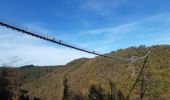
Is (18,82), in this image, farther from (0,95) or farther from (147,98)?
(147,98)

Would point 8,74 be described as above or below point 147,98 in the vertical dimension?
above

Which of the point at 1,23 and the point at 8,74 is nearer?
the point at 1,23

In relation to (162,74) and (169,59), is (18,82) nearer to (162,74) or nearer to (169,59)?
(162,74)

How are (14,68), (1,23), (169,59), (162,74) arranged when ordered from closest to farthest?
(1,23) < (14,68) < (162,74) < (169,59)

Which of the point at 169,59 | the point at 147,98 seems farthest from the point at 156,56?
the point at 147,98

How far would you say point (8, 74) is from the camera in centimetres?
7862

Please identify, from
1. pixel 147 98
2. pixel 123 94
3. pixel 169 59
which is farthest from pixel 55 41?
pixel 169 59

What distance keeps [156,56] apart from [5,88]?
132m

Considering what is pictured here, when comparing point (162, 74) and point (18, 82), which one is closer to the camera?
point (18, 82)

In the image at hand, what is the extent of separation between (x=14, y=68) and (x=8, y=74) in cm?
366

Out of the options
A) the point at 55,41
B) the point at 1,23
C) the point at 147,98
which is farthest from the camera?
the point at 147,98

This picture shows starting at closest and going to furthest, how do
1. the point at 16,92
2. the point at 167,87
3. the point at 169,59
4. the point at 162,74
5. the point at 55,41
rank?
1. the point at 55,41
2. the point at 16,92
3. the point at 167,87
4. the point at 162,74
5. the point at 169,59

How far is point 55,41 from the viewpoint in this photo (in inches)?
1147

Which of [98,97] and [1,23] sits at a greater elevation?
[1,23]
